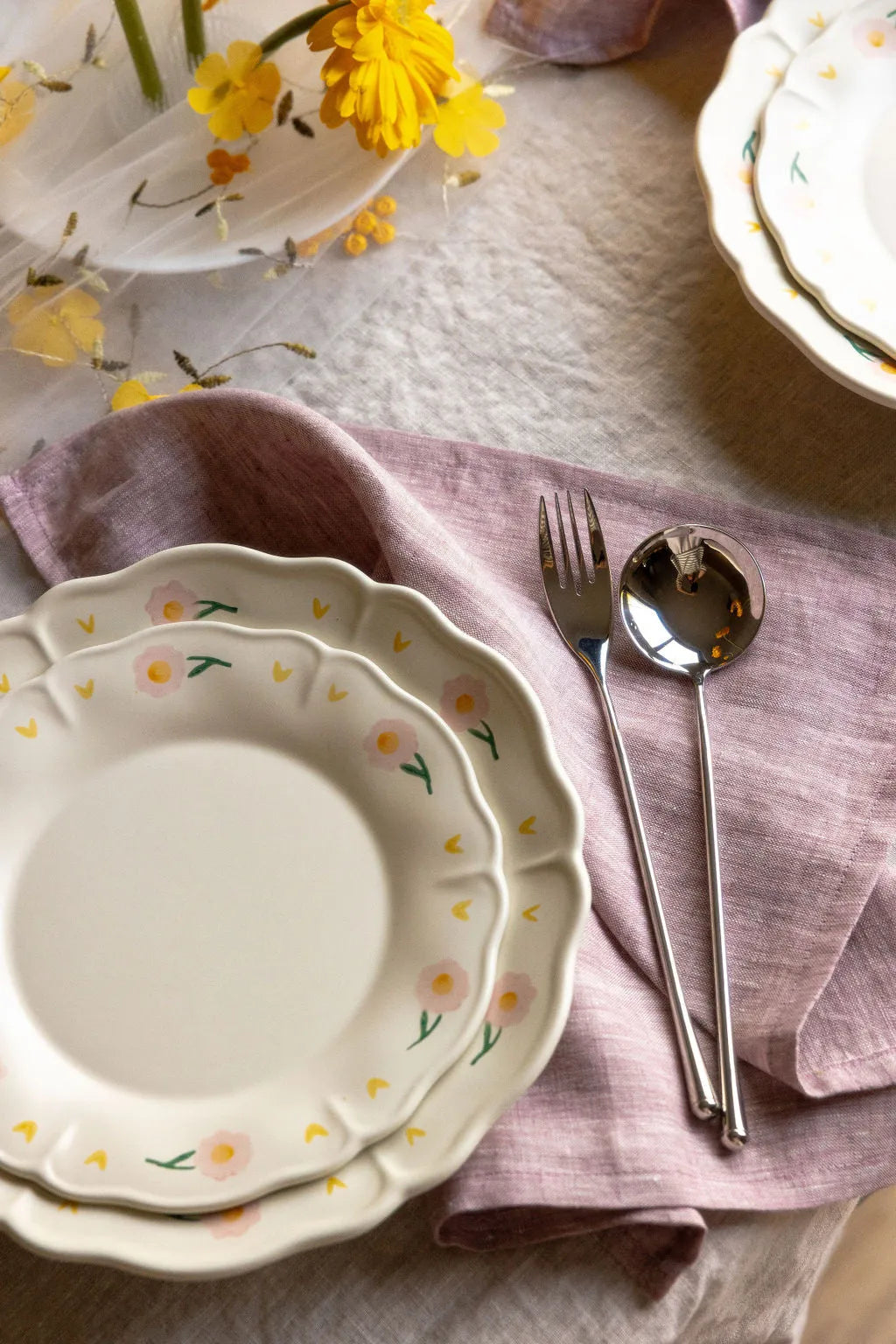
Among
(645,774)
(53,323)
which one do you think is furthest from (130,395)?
(645,774)

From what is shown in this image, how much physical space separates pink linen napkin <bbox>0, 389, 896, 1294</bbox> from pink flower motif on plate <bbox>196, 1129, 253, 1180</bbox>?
10cm

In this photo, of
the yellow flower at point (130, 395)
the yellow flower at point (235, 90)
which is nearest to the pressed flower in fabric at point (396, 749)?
the yellow flower at point (130, 395)

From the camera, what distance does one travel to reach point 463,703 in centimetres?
51

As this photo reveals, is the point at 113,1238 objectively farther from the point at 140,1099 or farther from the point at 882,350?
the point at 882,350

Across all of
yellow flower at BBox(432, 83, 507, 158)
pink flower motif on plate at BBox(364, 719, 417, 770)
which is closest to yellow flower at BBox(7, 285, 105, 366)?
yellow flower at BBox(432, 83, 507, 158)

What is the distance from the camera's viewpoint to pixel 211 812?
1.67ft

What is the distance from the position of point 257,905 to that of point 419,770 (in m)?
0.09

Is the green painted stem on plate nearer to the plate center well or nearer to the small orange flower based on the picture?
the plate center well

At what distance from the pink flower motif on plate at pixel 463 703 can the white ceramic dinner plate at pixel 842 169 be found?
0.33 metres

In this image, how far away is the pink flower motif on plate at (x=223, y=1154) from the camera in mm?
430

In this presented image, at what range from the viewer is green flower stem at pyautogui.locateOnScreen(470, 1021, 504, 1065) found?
449 mm

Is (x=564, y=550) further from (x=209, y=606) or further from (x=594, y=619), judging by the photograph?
(x=209, y=606)

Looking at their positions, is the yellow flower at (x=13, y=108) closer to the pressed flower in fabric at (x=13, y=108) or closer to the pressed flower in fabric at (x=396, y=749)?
the pressed flower in fabric at (x=13, y=108)

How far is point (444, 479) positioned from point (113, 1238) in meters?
0.43
